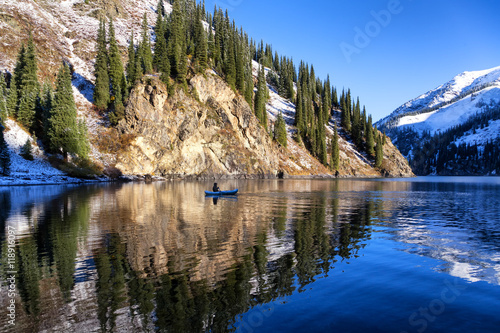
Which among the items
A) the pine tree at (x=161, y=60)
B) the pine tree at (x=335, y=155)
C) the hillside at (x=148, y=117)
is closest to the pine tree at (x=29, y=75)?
the hillside at (x=148, y=117)

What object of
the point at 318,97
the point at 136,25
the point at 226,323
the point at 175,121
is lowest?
the point at 226,323

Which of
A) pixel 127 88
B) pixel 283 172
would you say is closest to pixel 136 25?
pixel 127 88

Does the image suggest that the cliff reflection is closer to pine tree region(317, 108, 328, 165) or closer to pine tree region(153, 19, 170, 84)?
pine tree region(153, 19, 170, 84)

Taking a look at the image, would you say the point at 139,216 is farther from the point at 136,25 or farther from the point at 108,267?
the point at 136,25

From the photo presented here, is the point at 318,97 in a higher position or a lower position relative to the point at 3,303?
higher

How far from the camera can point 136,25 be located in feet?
478

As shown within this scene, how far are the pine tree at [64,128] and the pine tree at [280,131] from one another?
244 feet

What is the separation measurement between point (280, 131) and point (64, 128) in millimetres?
79189

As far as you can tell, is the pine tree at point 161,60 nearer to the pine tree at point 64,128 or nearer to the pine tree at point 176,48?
the pine tree at point 176,48

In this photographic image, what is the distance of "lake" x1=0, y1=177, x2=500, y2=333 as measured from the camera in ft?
30.1

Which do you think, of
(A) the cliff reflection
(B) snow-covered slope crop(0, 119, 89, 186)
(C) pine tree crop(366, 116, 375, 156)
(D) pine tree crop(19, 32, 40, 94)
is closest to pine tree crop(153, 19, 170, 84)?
(D) pine tree crop(19, 32, 40, 94)

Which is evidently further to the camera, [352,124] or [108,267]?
[352,124]

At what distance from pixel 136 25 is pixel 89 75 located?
58.3 m

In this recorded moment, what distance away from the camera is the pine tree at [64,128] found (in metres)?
70.6
